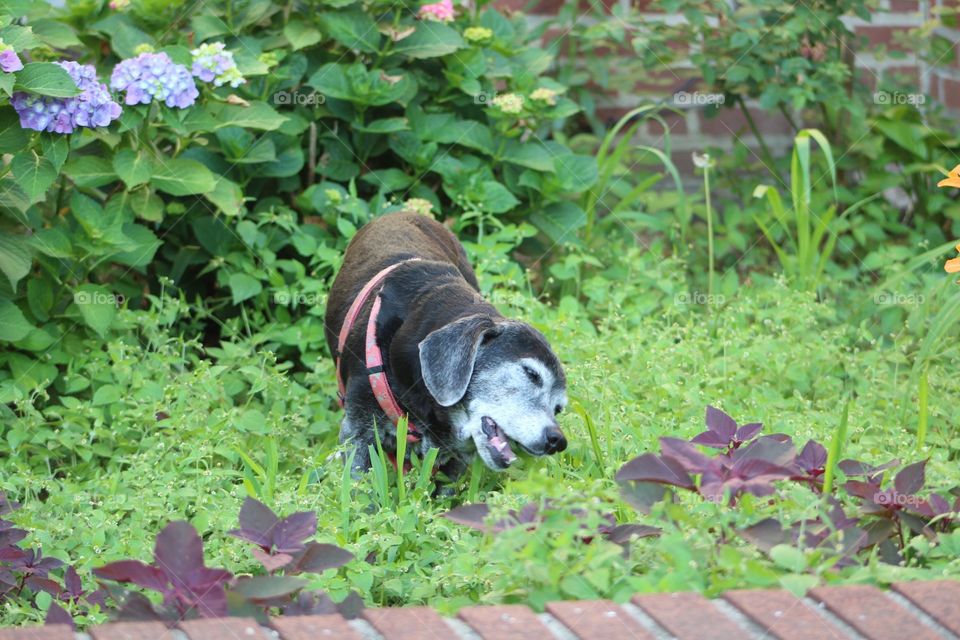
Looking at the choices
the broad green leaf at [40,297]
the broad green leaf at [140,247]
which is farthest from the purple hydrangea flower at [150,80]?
the broad green leaf at [40,297]

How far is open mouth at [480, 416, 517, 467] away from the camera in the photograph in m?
3.38

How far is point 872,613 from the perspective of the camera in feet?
6.57

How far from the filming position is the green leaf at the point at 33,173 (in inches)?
151

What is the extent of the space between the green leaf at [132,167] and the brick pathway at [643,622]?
262 centimetres

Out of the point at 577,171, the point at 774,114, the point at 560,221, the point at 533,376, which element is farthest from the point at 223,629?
the point at 774,114

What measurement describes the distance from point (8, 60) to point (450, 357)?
1.78m

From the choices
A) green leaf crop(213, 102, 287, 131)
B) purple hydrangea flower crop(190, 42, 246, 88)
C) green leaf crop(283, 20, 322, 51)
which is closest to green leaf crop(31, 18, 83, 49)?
purple hydrangea flower crop(190, 42, 246, 88)

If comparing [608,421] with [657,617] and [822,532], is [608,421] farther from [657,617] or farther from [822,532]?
[657,617]

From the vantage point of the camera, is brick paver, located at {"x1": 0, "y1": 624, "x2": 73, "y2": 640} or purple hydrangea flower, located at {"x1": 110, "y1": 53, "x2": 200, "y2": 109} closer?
brick paver, located at {"x1": 0, "y1": 624, "x2": 73, "y2": 640}

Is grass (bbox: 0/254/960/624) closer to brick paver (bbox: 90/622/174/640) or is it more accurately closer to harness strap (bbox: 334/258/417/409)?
harness strap (bbox: 334/258/417/409)

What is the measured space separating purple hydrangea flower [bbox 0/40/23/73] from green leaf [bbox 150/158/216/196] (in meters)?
0.80

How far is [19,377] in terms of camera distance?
13.5ft

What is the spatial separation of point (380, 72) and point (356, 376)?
1895 mm

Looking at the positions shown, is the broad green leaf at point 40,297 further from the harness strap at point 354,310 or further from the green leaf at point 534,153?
the green leaf at point 534,153
